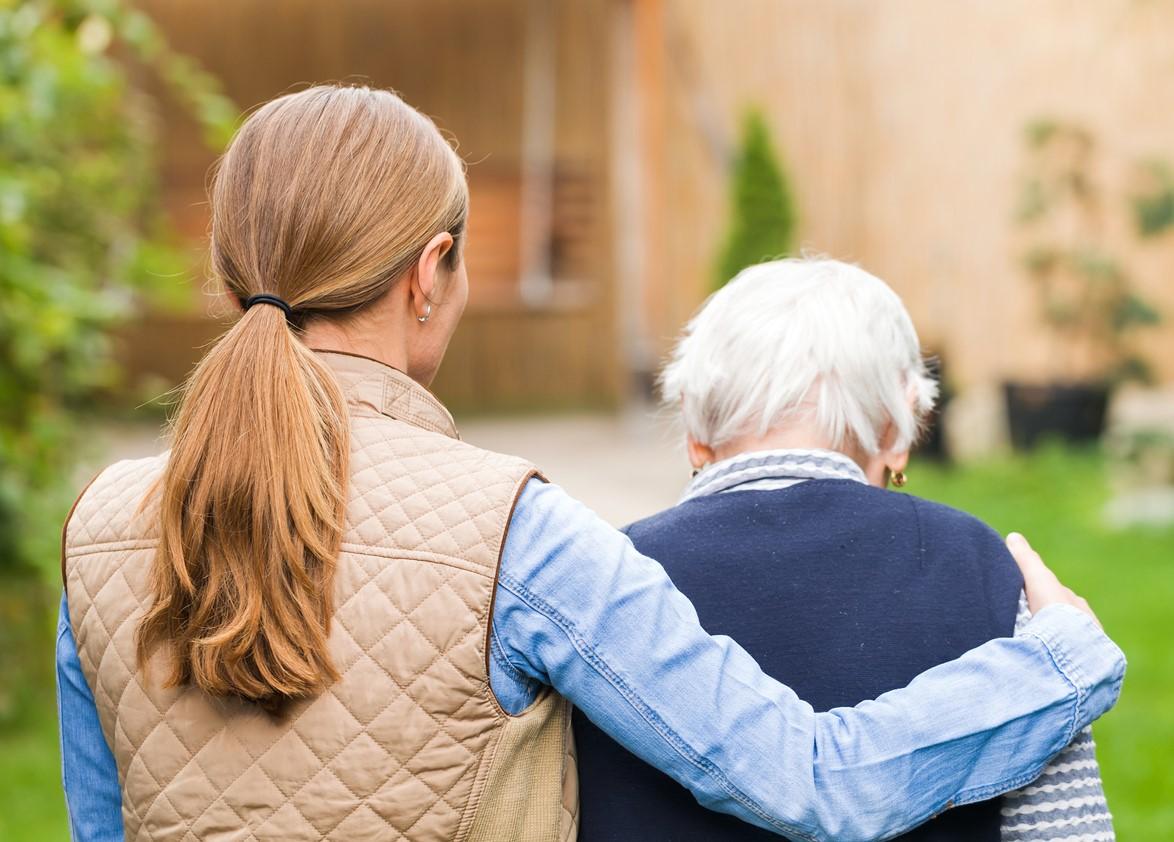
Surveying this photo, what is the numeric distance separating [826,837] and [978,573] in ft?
1.38

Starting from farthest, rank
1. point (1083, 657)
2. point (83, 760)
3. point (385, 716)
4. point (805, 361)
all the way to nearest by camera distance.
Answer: point (805, 361)
point (83, 760)
point (1083, 657)
point (385, 716)

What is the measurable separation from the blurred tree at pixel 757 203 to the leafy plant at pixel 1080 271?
172cm

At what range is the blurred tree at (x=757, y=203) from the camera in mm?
9438

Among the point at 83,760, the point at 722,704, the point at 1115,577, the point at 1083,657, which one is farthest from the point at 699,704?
the point at 1115,577

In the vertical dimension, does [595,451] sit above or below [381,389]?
below

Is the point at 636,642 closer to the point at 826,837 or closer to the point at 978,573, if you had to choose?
the point at 826,837

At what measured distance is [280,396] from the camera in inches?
Answer: 53.2

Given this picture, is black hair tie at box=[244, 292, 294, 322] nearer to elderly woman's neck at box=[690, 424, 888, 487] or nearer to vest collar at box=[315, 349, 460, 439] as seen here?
vest collar at box=[315, 349, 460, 439]

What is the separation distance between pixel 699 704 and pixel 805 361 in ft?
1.76

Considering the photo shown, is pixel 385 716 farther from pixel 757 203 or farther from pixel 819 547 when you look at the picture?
pixel 757 203

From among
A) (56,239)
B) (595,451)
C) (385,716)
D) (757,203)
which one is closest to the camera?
(385,716)

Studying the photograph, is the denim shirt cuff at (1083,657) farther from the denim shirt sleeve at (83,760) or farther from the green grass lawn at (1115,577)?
the green grass lawn at (1115,577)

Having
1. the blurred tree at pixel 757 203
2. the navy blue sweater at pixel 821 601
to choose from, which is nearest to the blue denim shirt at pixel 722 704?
the navy blue sweater at pixel 821 601

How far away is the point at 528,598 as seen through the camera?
4.37ft
